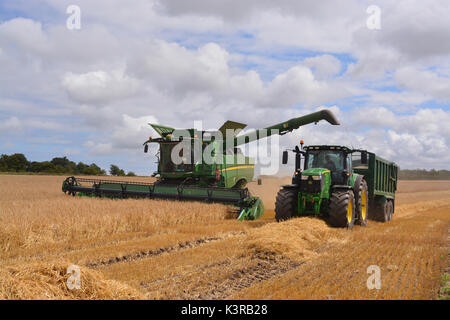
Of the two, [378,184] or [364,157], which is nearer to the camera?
[364,157]

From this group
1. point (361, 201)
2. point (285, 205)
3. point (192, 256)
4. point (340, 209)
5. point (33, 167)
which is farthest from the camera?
point (33, 167)

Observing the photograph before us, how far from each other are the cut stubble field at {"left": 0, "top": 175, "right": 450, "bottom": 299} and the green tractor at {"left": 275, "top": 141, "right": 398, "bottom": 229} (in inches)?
31.0

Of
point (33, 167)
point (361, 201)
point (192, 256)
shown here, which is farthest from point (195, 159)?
point (33, 167)

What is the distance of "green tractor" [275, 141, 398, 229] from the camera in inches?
399

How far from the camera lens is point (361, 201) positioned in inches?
452

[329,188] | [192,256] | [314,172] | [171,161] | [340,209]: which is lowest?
[192,256]

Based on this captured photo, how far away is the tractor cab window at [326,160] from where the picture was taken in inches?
437

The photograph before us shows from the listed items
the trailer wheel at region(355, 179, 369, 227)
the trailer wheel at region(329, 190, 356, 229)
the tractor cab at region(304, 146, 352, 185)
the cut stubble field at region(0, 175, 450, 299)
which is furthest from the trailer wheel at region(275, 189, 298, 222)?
the trailer wheel at region(355, 179, 369, 227)

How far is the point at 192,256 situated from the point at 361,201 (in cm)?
670

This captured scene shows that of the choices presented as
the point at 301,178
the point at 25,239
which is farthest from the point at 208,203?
the point at 25,239

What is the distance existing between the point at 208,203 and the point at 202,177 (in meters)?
1.95

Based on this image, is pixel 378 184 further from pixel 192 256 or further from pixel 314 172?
pixel 192 256
